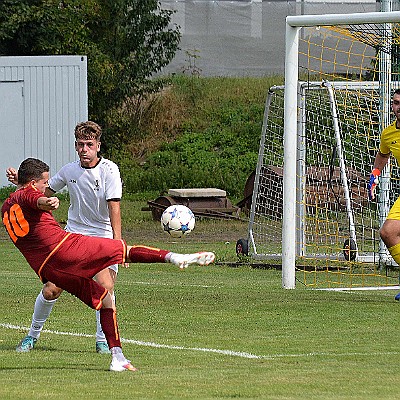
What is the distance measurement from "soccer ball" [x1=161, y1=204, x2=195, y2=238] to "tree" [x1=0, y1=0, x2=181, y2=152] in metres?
18.2

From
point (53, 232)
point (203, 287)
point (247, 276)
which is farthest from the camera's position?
point (247, 276)

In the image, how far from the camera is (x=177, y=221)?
13148 mm

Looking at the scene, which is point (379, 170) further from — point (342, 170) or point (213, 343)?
point (342, 170)

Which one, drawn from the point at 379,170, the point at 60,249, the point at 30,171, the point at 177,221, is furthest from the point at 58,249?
the point at 177,221

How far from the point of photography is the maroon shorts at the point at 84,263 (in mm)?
8062

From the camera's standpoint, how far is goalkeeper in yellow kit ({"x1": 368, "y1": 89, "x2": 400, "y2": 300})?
11047 millimetres

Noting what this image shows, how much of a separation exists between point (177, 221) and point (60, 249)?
5.04 metres

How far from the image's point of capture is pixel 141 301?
12.1 meters

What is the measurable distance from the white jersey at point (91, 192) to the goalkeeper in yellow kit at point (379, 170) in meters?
3.16

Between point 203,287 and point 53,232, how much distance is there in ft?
18.4

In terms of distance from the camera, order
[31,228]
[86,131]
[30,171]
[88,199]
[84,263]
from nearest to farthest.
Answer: [84,263]
[31,228]
[30,171]
[86,131]
[88,199]

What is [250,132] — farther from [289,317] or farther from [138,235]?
[289,317]

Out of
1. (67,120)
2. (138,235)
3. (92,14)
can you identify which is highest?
(92,14)

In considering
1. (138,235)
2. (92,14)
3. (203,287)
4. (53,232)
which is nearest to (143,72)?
(92,14)
